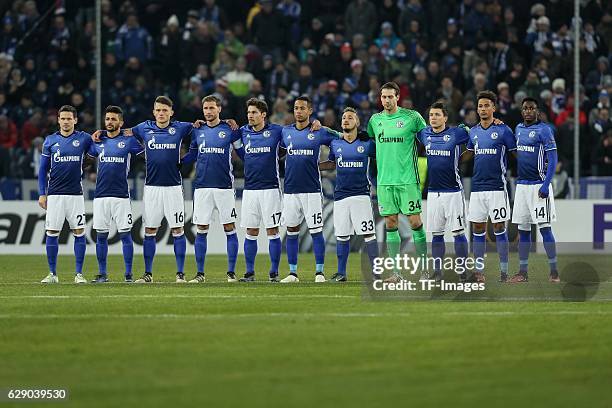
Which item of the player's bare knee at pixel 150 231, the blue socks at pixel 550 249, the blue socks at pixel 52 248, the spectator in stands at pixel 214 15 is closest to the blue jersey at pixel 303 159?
the player's bare knee at pixel 150 231

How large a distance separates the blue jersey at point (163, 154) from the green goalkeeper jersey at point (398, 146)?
9.12ft

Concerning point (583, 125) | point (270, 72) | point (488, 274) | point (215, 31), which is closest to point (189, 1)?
point (215, 31)

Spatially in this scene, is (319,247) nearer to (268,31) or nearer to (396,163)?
(396,163)

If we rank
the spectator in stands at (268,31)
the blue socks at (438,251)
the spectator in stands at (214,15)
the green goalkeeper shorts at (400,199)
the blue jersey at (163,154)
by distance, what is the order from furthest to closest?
the spectator in stands at (214,15) < the spectator in stands at (268,31) < the blue jersey at (163,154) < the green goalkeeper shorts at (400,199) < the blue socks at (438,251)

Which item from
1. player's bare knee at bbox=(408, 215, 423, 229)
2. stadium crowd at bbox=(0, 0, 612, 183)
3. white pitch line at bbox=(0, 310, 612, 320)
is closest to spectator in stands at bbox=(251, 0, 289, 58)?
stadium crowd at bbox=(0, 0, 612, 183)

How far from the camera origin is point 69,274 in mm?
19250

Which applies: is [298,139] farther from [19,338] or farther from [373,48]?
[373,48]

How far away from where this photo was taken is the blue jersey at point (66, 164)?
1714 centimetres

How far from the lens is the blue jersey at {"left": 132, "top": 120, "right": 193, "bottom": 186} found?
17.0m

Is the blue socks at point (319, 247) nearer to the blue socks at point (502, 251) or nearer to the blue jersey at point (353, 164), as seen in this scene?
the blue jersey at point (353, 164)

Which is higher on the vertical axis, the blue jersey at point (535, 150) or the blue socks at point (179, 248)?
the blue jersey at point (535, 150)

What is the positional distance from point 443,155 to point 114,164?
4367 millimetres

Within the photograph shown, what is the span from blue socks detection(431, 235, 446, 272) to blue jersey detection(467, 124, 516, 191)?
840 millimetres

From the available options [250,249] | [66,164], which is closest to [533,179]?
[250,249]
